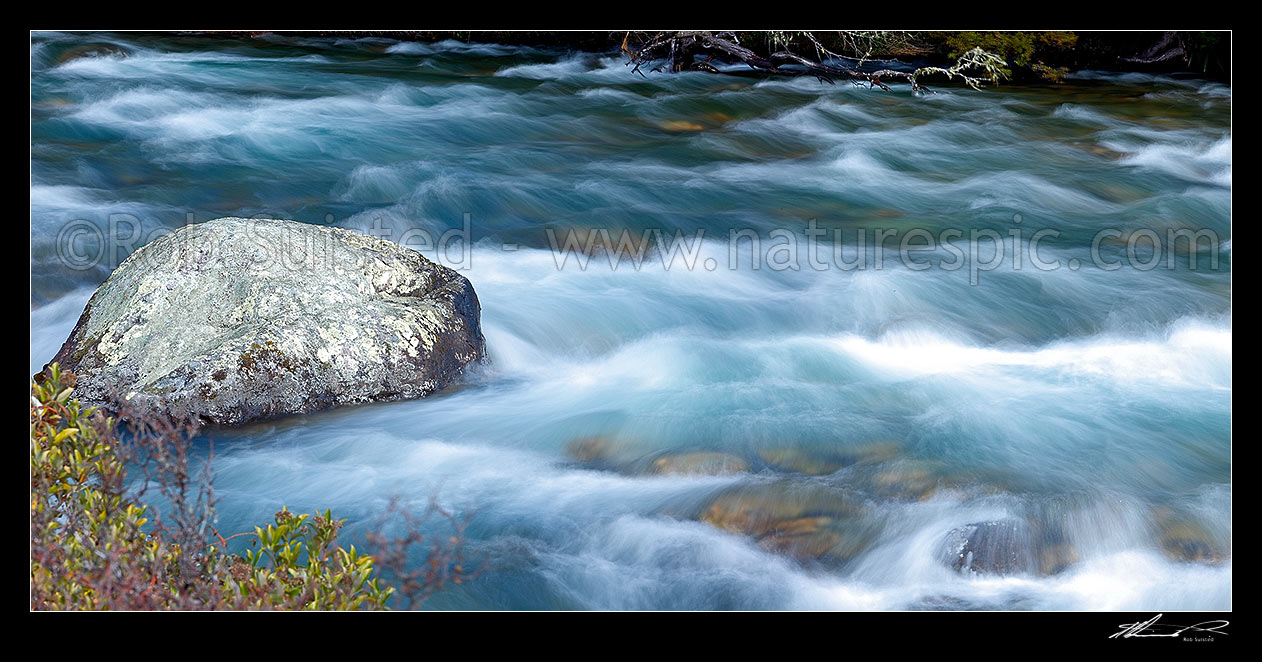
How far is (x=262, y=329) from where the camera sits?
4355 millimetres

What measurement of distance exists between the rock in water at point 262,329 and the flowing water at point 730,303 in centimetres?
14

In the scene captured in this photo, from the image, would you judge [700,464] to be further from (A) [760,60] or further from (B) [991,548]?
(A) [760,60]

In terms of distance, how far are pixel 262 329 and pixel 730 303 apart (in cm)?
239

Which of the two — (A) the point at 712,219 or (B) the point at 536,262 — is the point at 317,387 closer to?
(B) the point at 536,262

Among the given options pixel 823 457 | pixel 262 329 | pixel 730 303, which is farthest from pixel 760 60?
pixel 262 329

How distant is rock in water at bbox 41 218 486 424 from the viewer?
4.23 meters

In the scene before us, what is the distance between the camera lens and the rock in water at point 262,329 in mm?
4227

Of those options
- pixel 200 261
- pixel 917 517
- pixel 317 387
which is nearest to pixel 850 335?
pixel 917 517

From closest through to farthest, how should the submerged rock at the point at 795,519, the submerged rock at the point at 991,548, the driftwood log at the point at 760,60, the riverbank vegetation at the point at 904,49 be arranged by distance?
the submerged rock at the point at 991,548 → the submerged rock at the point at 795,519 → the riverbank vegetation at the point at 904,49 → the driftwood log at the point at 760,60

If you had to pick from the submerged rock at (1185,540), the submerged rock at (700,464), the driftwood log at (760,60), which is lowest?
the submerged rock at (1185,540)
